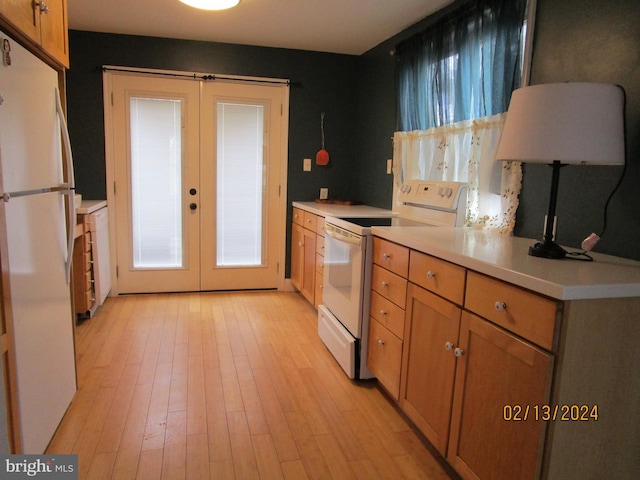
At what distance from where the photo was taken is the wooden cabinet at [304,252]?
3710 mm

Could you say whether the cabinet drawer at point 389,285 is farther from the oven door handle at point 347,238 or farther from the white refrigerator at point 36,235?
the white refrigerator at point 36,235

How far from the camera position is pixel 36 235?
5.76ft

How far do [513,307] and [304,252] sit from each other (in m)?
2.73

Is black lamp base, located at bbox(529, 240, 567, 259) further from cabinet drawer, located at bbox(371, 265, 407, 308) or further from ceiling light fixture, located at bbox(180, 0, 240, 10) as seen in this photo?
ceiling light fixture, located at bbox(180, 0, 240, 10)

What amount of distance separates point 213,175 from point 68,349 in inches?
91.0

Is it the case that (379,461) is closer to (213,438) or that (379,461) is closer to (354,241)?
(213,438)

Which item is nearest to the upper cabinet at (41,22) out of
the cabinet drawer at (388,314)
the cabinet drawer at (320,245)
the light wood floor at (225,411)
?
the light wood floor at (225,411)

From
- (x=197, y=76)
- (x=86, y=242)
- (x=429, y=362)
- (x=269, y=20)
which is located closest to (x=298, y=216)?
(x=197, y=76)

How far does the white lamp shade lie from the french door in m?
3.08

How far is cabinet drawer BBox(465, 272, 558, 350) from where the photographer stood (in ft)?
4.13

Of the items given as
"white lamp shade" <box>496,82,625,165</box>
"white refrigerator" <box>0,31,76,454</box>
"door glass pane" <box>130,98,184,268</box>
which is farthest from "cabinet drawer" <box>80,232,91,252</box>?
"white lamp shade" <box>496,82,625,165</box>

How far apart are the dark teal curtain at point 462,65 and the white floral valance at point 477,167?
8 centimetres

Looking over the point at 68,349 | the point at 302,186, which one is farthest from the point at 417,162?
the point at 68,349

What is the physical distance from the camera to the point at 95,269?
3.53 meters
